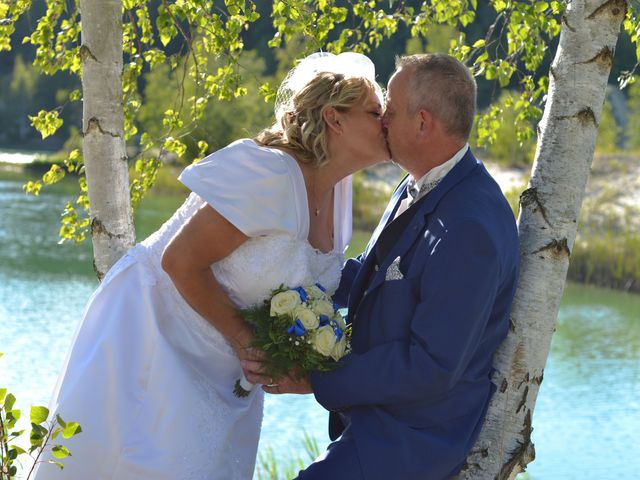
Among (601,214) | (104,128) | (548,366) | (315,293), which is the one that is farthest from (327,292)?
(601,214)

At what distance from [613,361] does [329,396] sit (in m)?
10.6

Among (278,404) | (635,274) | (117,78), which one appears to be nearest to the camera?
(117,78)

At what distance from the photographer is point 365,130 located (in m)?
3.04

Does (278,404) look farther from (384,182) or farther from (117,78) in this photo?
(384,182)

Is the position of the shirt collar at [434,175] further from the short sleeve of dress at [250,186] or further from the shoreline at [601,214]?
the shoreline at [601,214]

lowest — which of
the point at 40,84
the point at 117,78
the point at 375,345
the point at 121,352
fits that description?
the point at 40,84

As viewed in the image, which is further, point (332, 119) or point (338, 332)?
point (332, 119)

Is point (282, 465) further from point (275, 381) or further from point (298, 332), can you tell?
point (298, 332)

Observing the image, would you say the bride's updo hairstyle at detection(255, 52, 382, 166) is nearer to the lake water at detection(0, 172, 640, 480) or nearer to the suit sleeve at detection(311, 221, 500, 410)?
the suit sleeve at detection(311, 221, 500, 410)

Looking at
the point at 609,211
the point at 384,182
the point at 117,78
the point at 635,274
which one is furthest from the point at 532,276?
the point at 384,182

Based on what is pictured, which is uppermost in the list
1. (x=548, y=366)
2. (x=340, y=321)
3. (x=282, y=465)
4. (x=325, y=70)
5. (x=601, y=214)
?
(x=325, y=70)

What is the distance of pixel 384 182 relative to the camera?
2525cm

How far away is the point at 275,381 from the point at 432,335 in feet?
1.94

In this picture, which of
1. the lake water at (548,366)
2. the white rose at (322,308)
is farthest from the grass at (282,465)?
the white rose at (322,308)
